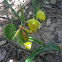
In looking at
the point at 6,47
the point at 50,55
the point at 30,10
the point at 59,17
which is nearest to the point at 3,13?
the point at 30,10

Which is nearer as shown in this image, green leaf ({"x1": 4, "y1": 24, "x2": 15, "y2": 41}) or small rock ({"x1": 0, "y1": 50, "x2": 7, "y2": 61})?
green leaf ({"x1": 4, "y1": 24, "x2": 15, "y2": 41})

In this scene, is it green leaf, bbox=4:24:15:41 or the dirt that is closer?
green leaf, bbox=4:24:15:41

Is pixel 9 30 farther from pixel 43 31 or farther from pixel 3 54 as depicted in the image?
pixel 43 31

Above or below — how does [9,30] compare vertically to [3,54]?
above

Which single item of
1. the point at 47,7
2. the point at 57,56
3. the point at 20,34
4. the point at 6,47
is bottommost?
the point at 57,56

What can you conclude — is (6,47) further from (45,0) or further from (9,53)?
(45,0)

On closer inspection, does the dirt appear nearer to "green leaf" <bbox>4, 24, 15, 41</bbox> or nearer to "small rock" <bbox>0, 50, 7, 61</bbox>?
"small rock" <bbox>0, 50, 7, 61</bbox>

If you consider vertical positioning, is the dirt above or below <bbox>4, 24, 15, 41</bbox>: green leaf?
below

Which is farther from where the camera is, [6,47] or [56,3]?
[56,3]

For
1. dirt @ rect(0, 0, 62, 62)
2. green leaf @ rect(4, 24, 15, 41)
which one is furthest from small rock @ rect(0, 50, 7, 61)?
green leaf @ rect(4, 24, 15, 41)

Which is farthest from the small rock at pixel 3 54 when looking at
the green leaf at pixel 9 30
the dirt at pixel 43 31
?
the green leaf at pixel 9 30

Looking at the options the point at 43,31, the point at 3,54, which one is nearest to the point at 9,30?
the point at 3,54
